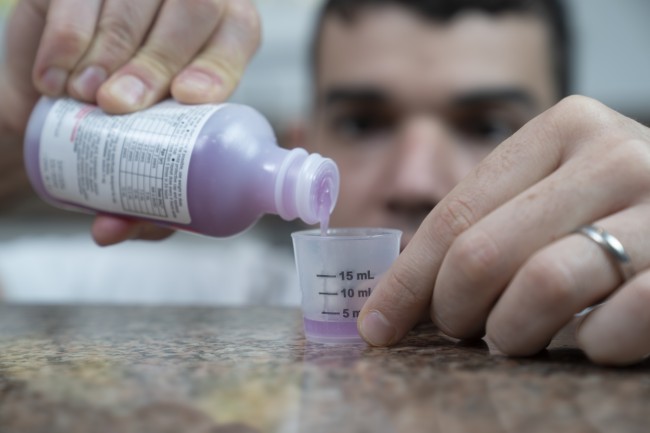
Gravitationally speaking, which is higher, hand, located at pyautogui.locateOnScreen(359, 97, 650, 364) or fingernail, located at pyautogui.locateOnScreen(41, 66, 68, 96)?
fingernail, located at pyautogui.locateOnScreen(41, 66, 68, 96)

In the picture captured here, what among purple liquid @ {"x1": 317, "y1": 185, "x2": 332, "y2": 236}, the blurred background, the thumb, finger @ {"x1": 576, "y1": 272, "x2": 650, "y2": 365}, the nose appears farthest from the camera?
the blurred background

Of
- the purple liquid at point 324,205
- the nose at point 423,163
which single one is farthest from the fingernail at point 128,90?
the nose at point 423,163

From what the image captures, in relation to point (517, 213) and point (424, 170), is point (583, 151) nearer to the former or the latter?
point (517, 213)

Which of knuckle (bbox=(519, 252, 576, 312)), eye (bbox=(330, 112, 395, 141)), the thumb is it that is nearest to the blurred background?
eye (bbox=(330, 112, 395, 141))

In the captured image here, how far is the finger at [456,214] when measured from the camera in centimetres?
61

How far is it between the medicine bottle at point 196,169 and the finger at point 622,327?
0.31 meters

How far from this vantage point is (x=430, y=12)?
152cm

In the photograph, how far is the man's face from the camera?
1426mm

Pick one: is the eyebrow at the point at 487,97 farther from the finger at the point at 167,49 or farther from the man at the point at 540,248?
the man at the point at 540,248

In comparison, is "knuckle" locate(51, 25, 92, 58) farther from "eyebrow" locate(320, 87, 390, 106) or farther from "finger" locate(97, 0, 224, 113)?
"eyebrow" locate(320, 87, 390, 106)

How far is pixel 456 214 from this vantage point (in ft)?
2.01

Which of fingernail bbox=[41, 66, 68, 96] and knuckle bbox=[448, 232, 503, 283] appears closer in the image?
knuckle bbox=[448, 232, 503, 283]

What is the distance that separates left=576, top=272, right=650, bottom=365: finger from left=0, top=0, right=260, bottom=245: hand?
1.78 ft

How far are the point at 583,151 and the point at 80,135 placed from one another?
60cm
